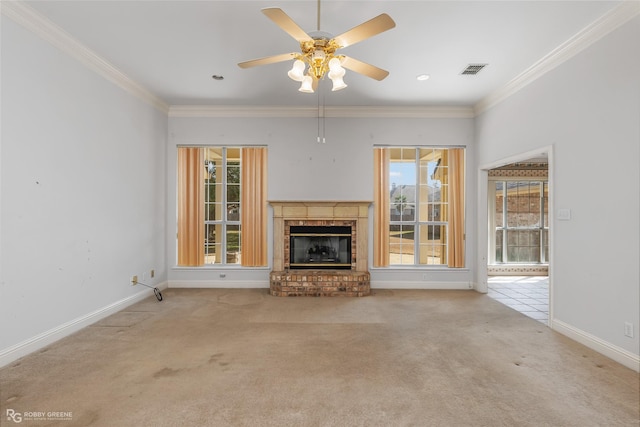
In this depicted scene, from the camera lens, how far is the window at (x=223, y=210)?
17.4 ft

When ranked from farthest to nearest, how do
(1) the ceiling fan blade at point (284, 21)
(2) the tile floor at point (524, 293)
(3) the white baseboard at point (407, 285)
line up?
(3) the white baseboard at point (407, 285) → (2) the tile floor at point (524, 293) → (1) the ceiling fan blade at point (284, 21)

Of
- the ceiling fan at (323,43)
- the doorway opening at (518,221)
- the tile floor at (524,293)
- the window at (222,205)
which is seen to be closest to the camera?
the ceiling fan at (323,43)

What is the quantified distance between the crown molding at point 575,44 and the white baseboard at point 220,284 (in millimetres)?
4674

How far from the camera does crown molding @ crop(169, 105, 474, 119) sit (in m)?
5.15

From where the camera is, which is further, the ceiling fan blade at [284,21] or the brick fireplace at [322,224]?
the brick fireplace at [322,224]

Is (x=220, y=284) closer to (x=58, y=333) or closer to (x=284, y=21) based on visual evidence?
(x=58, y=333)

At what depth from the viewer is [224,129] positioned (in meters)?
5.25

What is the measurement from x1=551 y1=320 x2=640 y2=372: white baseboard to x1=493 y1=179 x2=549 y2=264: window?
3.96 meters

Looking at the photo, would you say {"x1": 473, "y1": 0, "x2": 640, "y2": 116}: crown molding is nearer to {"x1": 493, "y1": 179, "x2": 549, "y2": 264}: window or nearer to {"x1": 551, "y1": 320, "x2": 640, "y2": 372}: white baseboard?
{"x1": 551, "y1": 320, "x2": 640, "y2": 372}: white baseboard

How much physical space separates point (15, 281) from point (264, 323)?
228 centimetres

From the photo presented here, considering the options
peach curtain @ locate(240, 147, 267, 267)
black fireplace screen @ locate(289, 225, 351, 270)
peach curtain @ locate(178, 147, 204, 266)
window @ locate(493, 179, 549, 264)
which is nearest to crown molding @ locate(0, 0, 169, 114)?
peach curtain @ locate(178, 147, 204, 266)

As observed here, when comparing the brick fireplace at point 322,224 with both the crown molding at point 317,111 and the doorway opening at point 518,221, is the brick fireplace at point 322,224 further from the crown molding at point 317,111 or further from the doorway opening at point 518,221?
the doorway opening at point 518,221

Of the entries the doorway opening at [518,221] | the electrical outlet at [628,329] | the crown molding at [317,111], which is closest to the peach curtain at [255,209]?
the crown molding at [317,111]

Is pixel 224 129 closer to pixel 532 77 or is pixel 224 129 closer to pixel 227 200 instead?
pixel 227 200
